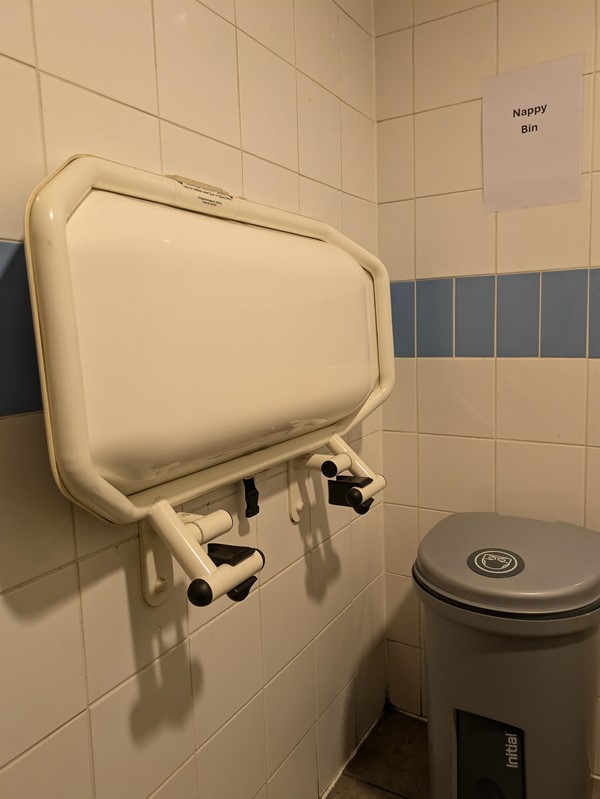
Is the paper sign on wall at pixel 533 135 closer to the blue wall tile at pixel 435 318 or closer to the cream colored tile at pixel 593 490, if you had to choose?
the blue wall tile at pixel 435 318

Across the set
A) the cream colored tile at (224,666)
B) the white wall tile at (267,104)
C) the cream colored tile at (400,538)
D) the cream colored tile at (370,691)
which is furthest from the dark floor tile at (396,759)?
the white wall tile at (267,104)

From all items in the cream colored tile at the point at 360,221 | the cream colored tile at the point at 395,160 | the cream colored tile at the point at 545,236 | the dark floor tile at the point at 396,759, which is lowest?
the dark floor tile at the point at 396,759

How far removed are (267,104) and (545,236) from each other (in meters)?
0.67

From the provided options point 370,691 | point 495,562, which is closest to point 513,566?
point 495,562

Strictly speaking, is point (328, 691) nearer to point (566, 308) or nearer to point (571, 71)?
point (566, 308)

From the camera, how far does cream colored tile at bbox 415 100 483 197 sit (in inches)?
52.5

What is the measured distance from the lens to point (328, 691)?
132 cm

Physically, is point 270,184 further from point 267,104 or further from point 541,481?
point 541,481

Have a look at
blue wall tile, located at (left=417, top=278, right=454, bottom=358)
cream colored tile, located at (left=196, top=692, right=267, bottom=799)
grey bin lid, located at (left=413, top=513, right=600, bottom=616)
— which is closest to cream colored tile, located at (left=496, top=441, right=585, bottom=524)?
grey bin lid, located at (left=413, top=513, right=600, bottom=616)

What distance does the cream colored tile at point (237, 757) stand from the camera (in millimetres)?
958

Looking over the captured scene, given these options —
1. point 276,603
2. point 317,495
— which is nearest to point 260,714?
point 276,603

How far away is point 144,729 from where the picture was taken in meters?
0.83

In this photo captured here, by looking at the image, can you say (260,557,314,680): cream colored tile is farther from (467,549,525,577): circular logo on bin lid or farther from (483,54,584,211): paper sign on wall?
(483,54,584,211): paper sign on wall

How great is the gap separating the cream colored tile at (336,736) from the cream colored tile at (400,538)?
32 cm
